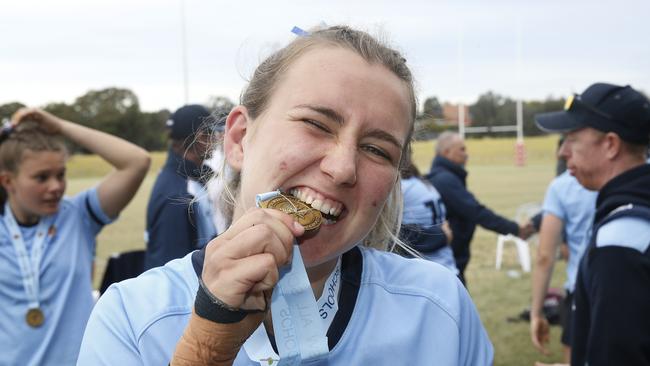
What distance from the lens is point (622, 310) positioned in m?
2.42

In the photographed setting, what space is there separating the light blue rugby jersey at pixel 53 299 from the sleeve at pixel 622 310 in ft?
8.70

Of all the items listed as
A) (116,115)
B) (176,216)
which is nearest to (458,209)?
(176,216)

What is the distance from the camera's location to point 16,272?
3.11m

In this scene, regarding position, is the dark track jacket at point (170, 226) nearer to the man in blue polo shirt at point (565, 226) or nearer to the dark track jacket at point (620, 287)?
the dark track jacket at point (620, 287)

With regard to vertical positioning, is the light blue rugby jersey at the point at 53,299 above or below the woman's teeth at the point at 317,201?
below

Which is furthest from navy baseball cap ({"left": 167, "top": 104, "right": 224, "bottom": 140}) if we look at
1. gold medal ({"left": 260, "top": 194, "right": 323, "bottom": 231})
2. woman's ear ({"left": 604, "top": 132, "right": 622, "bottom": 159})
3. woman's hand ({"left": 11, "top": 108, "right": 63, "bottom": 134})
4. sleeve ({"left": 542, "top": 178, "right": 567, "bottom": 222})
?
gold medal ({"left": 260, "top": 194, "right": 323, "bottom": 231})

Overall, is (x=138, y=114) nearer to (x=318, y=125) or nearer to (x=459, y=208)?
(x=459, y=208)

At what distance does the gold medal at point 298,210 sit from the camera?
118 centimetres

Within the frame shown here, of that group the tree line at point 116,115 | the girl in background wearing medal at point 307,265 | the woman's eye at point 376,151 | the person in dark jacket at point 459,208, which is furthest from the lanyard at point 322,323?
the tree line at point 116,115

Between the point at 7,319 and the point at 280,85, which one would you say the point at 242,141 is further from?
the point at 7,319

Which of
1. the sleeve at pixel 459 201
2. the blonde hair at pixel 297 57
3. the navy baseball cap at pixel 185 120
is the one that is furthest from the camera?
the sleeve at pixel 459 201

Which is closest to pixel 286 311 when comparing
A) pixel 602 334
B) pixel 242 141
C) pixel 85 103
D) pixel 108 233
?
pixel 242 141

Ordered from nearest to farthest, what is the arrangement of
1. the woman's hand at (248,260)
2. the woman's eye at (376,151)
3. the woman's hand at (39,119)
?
the woman's hand at (248,260), the woman's eye at (376,151), the woman's hand at (39,119)

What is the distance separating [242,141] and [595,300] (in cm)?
183
